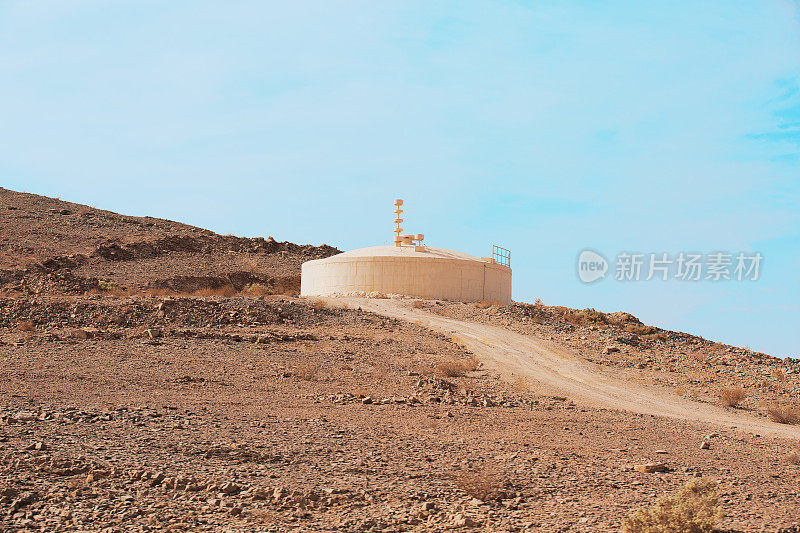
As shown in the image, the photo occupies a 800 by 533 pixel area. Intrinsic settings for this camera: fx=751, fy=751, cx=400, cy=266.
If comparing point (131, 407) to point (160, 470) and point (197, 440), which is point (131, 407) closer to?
point (197, 440)

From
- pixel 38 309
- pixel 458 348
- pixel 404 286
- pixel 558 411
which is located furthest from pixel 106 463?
pixel 404 286

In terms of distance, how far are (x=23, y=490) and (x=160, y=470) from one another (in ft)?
4.11

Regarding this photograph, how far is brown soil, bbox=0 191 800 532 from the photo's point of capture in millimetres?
6777

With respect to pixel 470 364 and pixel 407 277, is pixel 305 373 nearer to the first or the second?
pixel 470 364

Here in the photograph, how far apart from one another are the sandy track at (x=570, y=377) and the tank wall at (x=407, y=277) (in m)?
6.05

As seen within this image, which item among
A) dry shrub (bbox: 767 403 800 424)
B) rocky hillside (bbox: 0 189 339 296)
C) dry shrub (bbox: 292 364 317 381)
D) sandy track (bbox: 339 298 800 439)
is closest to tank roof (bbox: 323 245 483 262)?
rocky hillside (bbox: 0 189 339 296)

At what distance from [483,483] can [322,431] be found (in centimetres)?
300

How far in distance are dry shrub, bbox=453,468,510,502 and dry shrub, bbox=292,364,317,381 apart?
7220 millimetres

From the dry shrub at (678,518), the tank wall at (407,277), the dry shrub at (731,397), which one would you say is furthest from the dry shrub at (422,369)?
the tank wall at (407,277)

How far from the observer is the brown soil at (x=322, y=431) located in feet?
22.2

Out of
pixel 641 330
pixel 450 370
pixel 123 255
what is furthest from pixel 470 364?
pixel 123 255

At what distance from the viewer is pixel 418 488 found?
743cm

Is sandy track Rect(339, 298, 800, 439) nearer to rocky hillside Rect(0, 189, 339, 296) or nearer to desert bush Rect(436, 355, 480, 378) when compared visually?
desert bush Rect(436, 355, 480, 378)

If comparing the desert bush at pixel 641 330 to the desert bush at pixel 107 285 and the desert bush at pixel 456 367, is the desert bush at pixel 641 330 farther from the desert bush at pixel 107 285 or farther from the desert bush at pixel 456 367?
the desert bush at pixel 107 285
